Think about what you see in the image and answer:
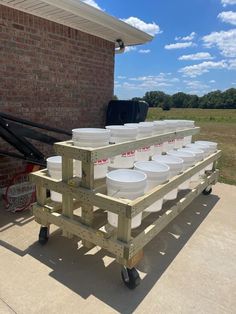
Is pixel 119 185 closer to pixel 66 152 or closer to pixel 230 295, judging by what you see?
pixel 66 152

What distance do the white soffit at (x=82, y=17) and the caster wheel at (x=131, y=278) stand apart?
150 inches

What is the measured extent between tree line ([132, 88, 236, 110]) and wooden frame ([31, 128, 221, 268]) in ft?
201

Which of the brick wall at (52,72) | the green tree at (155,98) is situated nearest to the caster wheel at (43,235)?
the brick wall at (52,72)

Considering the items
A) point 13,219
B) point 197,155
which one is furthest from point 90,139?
point 197,155

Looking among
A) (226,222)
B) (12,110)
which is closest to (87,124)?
(12,110)

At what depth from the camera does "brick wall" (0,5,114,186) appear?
4297 mm

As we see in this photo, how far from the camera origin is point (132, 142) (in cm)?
295

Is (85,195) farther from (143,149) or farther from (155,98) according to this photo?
(155,98)

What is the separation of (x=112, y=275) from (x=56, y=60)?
404 cm

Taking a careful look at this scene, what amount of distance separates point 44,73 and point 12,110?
3.22 feet

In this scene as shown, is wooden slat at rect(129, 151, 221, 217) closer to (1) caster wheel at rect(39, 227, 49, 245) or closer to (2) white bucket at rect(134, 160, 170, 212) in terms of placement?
(2) white bucket at rect(134, 160, 170, 212)

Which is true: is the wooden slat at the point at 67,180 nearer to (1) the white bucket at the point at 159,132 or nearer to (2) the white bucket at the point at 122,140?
(2) the white bucket at the point at 122,140

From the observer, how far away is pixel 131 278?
2398 millimetres

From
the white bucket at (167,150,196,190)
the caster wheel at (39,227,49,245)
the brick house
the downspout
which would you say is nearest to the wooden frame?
the caster wheel at (39,227,49,245)
